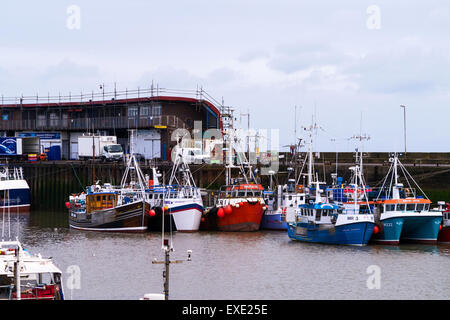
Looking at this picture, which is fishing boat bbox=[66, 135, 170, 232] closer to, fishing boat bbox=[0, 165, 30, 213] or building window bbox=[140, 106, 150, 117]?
fishing boat bbox=[0, 165, 30, 213]

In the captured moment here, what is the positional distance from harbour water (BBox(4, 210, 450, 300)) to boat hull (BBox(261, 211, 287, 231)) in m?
2.99

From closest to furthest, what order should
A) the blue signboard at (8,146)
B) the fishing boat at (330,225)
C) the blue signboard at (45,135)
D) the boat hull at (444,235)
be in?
the fishing boat at (330,225), the boat hull at (444,235), the blue signboard at (8,146), the blue signboard at (45,135)

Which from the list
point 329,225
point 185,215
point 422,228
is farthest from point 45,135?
point 422,228

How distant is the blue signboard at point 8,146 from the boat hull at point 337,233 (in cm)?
4495

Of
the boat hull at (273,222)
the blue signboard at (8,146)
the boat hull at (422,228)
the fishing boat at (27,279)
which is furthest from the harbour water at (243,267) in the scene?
the blue signboard at (8,146)

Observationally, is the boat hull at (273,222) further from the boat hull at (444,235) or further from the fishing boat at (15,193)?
the fishing boat at (15,193)

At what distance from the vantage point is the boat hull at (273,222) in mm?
51688

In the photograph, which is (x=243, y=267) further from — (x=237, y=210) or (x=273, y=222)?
(x=273, y=222)

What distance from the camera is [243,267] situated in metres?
34.6

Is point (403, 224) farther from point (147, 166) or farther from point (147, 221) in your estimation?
point (147, 166)

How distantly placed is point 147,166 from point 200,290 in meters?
38.1

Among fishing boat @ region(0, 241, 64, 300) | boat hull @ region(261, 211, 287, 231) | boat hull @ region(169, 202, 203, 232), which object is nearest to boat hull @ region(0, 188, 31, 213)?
boat hull @ region(169, 202, 203, 232)

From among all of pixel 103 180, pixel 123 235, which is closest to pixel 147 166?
pixel 103 180

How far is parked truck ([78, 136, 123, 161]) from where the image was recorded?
72.8 m
